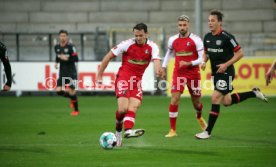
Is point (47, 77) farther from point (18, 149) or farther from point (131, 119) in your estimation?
point (131, 119)

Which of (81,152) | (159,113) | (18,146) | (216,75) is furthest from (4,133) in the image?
(159,113)

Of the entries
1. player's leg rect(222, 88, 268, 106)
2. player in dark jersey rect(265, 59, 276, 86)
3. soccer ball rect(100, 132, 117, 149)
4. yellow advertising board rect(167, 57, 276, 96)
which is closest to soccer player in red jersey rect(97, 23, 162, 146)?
soccer ball rect(100, 132, 117, 149)

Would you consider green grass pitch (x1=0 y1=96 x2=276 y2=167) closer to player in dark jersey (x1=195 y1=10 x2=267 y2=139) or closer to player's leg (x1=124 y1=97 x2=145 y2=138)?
player's leg (x1=124 y1=97 x2=145 y2=138)

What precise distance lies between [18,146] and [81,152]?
1519 millimetres

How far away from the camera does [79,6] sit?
1255 inches

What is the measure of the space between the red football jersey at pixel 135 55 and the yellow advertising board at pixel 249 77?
12866 mm

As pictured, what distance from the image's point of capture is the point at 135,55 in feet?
41.4

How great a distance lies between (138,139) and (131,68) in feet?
5.87

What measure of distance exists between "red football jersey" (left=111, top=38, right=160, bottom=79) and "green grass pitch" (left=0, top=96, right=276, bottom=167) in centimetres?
141

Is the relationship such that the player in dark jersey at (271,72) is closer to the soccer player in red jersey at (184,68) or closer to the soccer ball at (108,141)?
the soccer ball at (108,141)

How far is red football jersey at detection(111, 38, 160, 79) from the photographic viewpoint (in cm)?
1255

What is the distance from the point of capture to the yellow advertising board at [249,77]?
25.5 m

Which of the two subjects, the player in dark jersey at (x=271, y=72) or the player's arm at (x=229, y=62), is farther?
the player's arm at (x=229, y=62)

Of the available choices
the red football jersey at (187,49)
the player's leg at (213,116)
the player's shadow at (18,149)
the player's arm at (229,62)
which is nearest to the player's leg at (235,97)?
the player's leg at (213,116)
